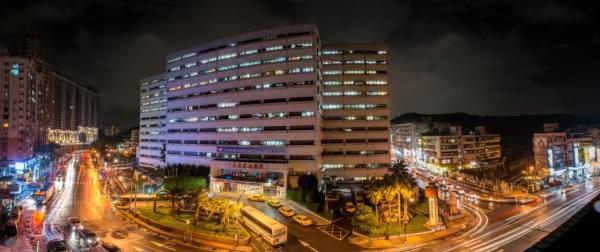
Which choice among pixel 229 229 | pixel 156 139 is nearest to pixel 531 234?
pixel 229 229

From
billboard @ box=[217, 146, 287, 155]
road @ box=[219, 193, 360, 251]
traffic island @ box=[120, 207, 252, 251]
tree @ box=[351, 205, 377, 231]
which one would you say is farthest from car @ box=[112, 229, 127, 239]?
billboard @ box=[217, 146, 287, 155]

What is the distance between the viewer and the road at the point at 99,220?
3704cm

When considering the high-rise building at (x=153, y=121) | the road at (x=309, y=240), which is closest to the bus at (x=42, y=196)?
the road at (x=309, y=240)

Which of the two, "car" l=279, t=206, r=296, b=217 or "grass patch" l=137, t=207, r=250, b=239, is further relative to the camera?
"car" l=279, t=206, r=296, b=217

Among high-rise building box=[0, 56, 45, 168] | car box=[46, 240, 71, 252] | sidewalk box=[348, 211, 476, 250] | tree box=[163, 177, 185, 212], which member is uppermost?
high-rise building box=[0, 56, 45, 168]

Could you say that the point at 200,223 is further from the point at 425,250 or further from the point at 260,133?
the point at 260,133

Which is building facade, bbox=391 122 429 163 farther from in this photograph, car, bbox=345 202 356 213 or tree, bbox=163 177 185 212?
tree, bbox=163 177 185 212

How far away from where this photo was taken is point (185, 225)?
43.1m

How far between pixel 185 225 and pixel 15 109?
109939 mm

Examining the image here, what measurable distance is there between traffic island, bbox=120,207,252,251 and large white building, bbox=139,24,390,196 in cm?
2578

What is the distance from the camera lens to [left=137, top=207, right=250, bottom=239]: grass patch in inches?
1590

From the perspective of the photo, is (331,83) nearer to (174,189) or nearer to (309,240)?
(174,189)

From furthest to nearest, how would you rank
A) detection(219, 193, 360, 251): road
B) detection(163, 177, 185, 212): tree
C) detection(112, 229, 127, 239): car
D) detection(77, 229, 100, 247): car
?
detection(163, 177, 185, 212): tree
detection(112, 229, 127, 239): car
detection(219, 193, 360, 251): road
detection(77, 229, 100, 247): car

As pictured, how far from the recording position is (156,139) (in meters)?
135
